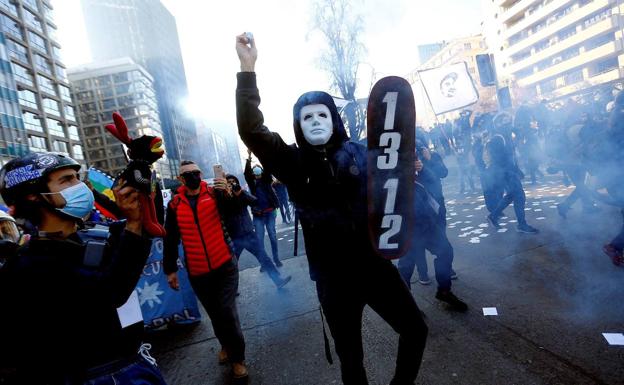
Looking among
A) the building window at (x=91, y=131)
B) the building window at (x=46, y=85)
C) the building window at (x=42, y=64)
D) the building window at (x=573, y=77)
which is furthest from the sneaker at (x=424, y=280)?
the building window at (x=91, y=131)

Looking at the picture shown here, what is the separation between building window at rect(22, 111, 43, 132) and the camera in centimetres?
3741

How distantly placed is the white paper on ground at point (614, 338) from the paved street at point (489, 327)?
0.06 m

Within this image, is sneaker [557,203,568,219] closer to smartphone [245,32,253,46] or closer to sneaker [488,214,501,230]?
sneaker [488,214,501,230]

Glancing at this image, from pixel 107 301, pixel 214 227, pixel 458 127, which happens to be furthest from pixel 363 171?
pixel 458 127

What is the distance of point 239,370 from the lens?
2.86m

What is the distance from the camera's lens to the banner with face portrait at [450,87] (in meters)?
7.95

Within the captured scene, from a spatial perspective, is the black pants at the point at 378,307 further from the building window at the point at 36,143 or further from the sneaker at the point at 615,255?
the building window at the point at 36,143

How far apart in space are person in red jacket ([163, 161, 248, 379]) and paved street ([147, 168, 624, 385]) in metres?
0.39

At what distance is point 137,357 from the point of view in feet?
5.01

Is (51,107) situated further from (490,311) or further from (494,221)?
(490,311)

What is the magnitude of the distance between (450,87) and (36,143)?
1843 inches

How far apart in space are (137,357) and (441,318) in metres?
2.65

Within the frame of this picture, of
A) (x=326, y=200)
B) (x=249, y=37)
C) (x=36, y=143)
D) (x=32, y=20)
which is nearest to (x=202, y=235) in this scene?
(x=326, y=200)

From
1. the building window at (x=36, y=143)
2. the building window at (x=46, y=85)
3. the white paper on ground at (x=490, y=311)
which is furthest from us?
the building window at (x=46, y=85)
